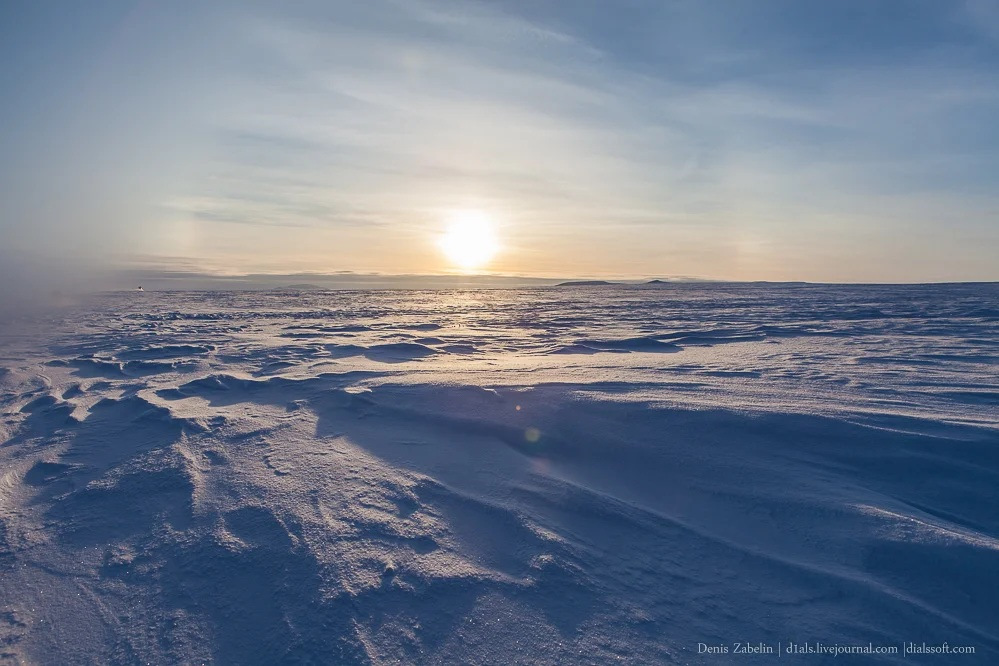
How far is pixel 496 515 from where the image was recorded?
106 inches

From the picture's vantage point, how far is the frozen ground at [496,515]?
1983mm

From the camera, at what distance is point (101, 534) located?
8.51 feet

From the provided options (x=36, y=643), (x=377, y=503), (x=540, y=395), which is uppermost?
(x=540, y=395)

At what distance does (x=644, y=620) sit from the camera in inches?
79.7

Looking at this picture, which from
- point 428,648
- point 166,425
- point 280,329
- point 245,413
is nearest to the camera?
point 428,648

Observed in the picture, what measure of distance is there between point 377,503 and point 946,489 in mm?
2916

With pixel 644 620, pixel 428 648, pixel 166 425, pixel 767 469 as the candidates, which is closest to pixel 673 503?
pixel 767 469

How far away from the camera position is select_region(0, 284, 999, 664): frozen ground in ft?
6.51

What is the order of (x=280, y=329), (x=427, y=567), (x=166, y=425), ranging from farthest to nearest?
1. (x=280, y=329)
2. (x=166, y=425)
3. (x=427, y=567)

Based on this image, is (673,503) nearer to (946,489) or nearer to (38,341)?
(946,489)

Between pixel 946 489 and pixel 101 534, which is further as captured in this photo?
pixel 946 489

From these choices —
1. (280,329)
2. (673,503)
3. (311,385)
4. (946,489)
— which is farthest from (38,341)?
(946,489)

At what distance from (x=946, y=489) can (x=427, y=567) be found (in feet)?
8.74

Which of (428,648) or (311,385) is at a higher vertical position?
(311,385)
